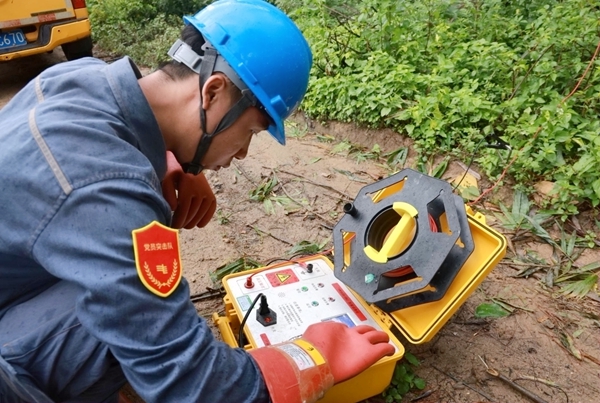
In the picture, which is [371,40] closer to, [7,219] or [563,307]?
[563,307]

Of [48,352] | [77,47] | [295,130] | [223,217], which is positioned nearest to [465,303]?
[223,217]

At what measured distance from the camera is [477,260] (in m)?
1.72

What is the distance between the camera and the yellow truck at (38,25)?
4.96 metres

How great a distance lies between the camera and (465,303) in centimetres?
231

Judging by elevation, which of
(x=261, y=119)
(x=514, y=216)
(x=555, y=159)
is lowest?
(x=514, y=216)

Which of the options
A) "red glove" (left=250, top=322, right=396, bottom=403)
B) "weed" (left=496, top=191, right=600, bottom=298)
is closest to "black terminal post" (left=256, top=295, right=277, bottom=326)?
"red glove" (left=250, top=322, right=396, bottom=403)

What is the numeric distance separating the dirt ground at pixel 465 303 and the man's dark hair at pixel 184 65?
48.9 inches

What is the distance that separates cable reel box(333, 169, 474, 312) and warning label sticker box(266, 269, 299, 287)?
22 cm

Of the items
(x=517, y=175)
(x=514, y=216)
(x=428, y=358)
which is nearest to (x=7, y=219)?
(x=428, y=358)

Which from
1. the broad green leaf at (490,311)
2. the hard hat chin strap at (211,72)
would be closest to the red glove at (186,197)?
the hard hat chin strap at (211,72)

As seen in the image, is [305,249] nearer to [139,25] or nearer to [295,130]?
[295,130]

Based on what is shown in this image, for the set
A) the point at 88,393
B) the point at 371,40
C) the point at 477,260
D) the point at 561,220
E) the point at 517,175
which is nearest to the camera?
the point at 88,393

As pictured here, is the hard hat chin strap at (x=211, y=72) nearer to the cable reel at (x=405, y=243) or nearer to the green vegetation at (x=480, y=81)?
the cable reel at (x=405, y=243)

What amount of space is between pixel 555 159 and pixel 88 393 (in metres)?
Result: 2.77
